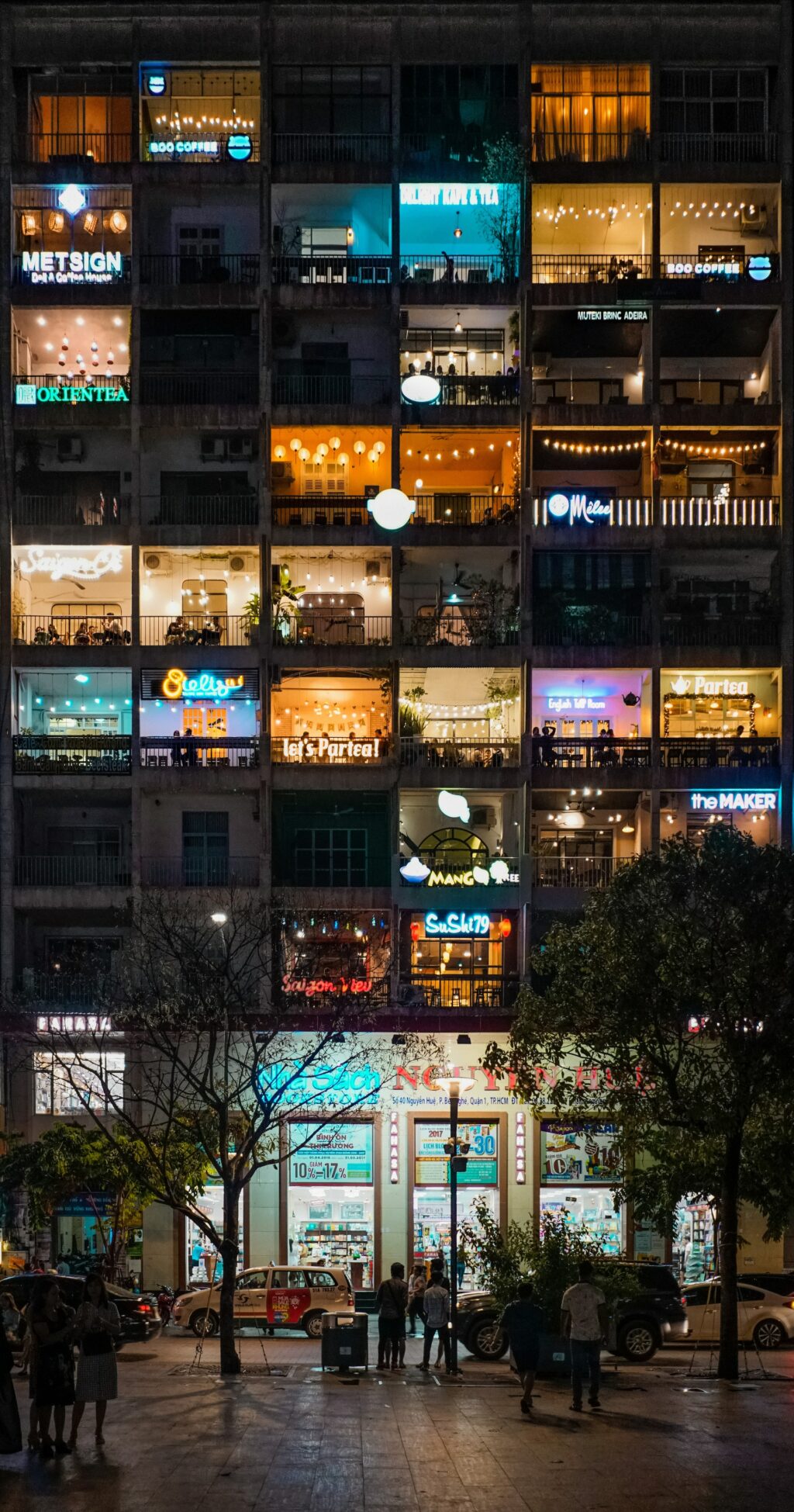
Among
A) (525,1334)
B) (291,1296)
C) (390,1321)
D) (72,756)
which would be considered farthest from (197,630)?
(525,1334)

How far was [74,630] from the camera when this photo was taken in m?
47.9

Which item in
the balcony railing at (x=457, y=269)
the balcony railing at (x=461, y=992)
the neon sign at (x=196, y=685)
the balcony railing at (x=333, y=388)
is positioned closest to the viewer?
the balcony railing at (x=461, y=992)

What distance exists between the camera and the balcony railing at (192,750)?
4531 cm

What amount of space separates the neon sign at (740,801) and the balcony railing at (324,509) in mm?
12312

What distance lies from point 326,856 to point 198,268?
17.3 metres

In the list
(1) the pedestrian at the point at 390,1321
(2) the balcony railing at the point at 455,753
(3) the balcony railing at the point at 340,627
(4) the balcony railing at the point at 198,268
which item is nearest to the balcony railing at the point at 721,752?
(2) the balcony railing at the point at 455,753

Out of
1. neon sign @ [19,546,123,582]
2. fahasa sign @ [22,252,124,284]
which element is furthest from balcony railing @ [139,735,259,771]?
fahasa sign @ [22,252,124,284]

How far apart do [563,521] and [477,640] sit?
160 inches

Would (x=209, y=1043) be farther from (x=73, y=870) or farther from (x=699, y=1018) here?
(x=699, y=1018)

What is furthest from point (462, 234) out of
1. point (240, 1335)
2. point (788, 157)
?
point (240, 1335)

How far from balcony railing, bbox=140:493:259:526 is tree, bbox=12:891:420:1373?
35.7 feet

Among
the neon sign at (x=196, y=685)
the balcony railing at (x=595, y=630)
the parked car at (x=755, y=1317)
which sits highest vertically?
the balcony railing at (x=595, y=630)

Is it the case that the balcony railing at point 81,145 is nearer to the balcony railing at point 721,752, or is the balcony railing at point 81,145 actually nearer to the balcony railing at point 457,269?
the balcony railing at point 457,269

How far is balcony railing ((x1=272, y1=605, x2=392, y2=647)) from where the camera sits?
46812 mm
